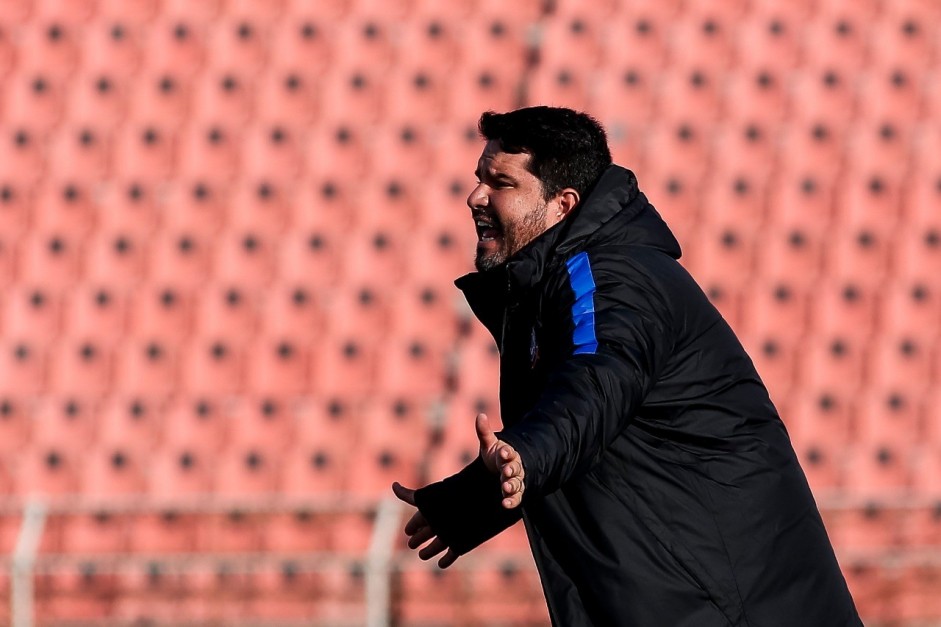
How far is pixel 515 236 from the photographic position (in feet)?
7.56

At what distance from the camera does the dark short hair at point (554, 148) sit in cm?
230

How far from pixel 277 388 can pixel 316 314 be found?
377mm

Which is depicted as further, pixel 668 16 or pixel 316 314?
pixel 668 16

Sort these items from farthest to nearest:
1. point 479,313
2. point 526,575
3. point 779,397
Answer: point 779,397
point 526,575
point 479,313

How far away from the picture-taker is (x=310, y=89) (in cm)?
715

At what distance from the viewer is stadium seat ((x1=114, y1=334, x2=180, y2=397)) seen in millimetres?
6586

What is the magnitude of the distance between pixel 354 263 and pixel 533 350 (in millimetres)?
4669

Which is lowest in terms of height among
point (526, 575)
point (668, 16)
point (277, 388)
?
point (526, 575)

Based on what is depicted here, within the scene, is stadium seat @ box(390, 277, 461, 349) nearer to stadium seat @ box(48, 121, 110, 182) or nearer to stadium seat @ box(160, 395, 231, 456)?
stadium seat @ box(160, 395, 231, 456)

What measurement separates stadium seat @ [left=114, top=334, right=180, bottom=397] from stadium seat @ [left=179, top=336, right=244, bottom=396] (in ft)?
0.18

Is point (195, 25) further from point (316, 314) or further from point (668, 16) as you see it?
point (668, 16)

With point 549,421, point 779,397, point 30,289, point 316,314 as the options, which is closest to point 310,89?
point 316,314

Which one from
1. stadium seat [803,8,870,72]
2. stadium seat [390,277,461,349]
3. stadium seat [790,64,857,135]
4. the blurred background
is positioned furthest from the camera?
stadium seat [803,8,870,72]

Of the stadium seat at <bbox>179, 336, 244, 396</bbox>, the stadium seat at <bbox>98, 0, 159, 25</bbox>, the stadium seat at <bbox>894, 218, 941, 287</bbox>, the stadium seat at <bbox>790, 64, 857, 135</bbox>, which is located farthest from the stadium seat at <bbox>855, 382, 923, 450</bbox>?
the stadium seat at <bbox>98, 0, 159, 25</bbox>
